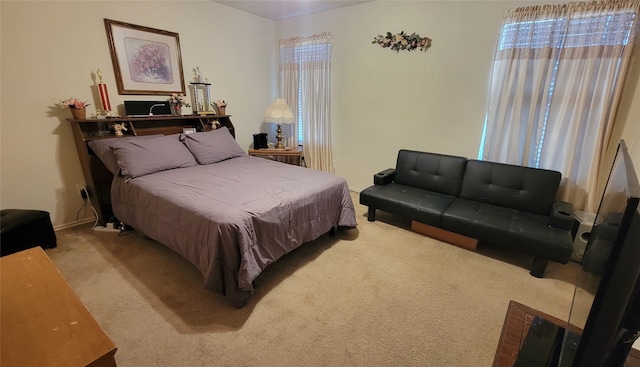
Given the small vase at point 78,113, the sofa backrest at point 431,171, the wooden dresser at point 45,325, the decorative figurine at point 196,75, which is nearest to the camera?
the wooden dresser at point 45,325

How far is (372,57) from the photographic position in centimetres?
362

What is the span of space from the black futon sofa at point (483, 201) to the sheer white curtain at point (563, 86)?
246mm

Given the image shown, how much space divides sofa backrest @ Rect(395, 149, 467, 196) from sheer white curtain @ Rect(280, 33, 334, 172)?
1323mm

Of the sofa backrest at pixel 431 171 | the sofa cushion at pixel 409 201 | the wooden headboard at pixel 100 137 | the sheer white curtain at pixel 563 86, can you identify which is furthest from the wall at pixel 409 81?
the wooden headboard at pixel 100 137

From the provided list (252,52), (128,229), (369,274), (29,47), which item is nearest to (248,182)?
(369,274)

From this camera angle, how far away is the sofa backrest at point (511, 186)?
2561 mm

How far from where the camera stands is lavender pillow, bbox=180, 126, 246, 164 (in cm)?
320

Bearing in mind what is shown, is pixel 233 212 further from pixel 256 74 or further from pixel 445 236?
pixel 256 74

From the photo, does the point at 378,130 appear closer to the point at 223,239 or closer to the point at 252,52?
the point at 252,52

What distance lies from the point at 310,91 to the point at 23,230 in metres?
A: 3.50

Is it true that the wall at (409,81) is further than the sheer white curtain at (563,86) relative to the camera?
Yes

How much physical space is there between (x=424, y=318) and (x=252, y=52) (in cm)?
418

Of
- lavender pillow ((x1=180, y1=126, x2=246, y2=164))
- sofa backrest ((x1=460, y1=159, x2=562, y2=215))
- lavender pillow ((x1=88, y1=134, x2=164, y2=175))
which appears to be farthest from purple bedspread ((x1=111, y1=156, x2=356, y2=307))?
sofa backrest ((x1=460, y1=159, x2=562, y2=215))

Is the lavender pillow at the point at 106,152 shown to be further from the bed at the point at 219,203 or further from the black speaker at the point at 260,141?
the black speaker at the point at 260,141
